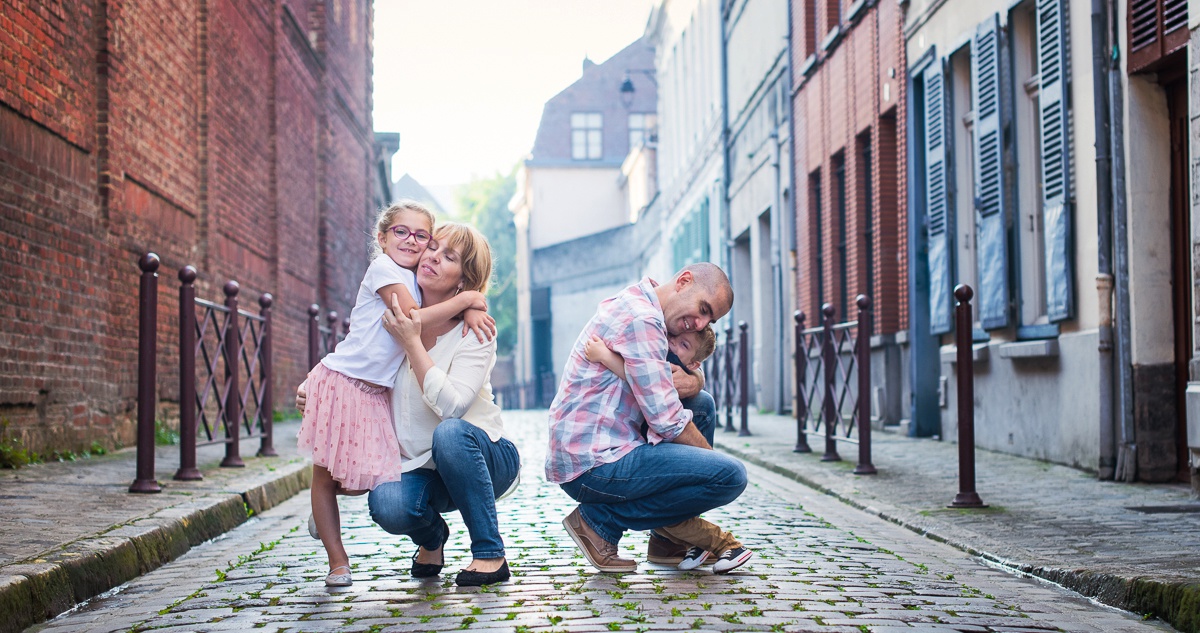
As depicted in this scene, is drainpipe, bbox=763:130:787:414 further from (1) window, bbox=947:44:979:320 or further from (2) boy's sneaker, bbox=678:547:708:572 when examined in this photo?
(2) boy's sneaker, bbox=678:547:708:572

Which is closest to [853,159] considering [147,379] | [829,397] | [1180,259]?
[829,397]

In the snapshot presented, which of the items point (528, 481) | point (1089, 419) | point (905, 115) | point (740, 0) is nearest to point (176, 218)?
point (528, 481)

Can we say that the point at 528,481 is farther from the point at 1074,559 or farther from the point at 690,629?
the point at 690,629

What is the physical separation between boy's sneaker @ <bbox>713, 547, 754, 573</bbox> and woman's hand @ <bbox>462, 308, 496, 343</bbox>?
1.23 meters

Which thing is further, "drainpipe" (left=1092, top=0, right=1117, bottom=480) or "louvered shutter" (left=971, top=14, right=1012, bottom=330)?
"louvered shutter" (left=971, top=14, right=1012, bottom=330)

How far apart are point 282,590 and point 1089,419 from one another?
6.13 m

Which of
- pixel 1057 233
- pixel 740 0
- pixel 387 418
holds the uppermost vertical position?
pixel 740 0

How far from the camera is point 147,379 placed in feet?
25.1

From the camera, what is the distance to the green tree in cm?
6228

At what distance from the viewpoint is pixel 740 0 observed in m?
23.9

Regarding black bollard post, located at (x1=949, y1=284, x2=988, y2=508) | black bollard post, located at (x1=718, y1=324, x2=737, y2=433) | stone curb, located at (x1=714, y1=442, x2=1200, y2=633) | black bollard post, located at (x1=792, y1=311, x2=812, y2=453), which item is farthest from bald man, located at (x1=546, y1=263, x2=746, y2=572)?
black bollard post, located at (x1=718, y1=324, x2=737, y2=433)

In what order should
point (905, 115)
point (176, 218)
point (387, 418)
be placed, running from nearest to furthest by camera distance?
point (387, 418), point (176, 218), point (905, 115)

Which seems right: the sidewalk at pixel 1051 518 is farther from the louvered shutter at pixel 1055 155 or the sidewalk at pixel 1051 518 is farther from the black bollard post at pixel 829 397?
the louvered shutter at pixel 1055 155

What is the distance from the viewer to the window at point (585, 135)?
5869cm
